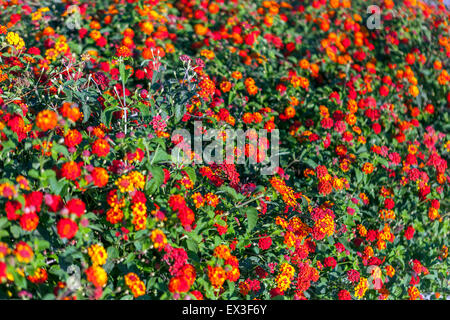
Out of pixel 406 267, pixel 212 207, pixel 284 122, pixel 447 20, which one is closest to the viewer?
pixel 212 207

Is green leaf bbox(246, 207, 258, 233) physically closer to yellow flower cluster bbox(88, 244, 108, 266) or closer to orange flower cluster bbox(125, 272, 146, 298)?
orange flower cluster bbox(125, 272, 146, 298)

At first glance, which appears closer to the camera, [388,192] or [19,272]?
[19,272]

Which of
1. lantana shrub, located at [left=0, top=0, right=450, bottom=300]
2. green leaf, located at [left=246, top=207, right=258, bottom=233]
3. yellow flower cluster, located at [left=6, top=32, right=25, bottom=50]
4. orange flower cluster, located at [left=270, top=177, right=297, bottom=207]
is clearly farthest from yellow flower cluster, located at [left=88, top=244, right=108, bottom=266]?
yellow flower cluster, located at [left=6, top=32, right=25, bottom=50]

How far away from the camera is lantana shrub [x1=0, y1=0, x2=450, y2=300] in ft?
6.82

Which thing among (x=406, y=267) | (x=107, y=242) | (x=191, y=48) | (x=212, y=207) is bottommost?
(x=406, y=267)

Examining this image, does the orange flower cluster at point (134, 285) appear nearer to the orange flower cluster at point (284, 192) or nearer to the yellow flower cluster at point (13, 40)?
the orange flower cluster at point (284, 192)

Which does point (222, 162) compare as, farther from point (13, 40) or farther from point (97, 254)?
point (13, 40)

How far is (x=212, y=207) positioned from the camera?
2.46m

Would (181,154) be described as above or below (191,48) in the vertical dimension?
below

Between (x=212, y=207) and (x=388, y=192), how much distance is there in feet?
5.70

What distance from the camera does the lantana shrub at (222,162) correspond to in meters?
2.08
